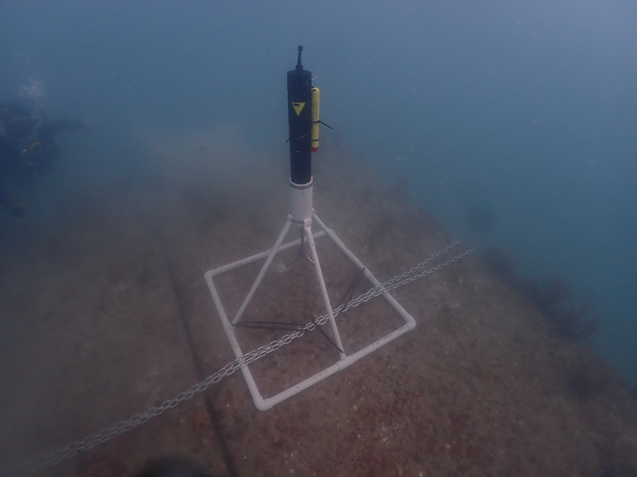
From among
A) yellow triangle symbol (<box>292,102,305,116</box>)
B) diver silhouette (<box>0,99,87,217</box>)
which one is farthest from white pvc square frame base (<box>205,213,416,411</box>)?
diver silhouette (<box>0,99,87,217</box>)

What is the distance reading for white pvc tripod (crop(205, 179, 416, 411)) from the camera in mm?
3812

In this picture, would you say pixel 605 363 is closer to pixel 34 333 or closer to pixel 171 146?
pixel 34 333

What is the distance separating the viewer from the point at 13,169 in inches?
341

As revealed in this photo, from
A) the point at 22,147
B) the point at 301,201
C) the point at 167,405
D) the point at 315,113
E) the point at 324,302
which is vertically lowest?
the point at 167,405

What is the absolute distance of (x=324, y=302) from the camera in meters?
4.69

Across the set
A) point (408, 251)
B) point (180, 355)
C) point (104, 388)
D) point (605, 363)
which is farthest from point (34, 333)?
point (605, 363)

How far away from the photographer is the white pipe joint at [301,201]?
365cm

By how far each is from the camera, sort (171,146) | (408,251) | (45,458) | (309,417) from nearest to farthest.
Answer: (45,458) → (309,417) → (408,251) → (171,146)

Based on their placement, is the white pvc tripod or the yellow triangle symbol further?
the white pvc tripod

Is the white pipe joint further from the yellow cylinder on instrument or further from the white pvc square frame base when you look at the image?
the yellow cylinder on instrument

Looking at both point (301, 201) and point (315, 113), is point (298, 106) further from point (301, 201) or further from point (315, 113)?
point (301, 201)

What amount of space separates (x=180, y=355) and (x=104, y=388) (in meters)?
1.06

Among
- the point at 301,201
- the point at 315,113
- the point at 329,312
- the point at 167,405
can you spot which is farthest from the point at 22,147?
the point at 329,312

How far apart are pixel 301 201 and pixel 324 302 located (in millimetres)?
1747
